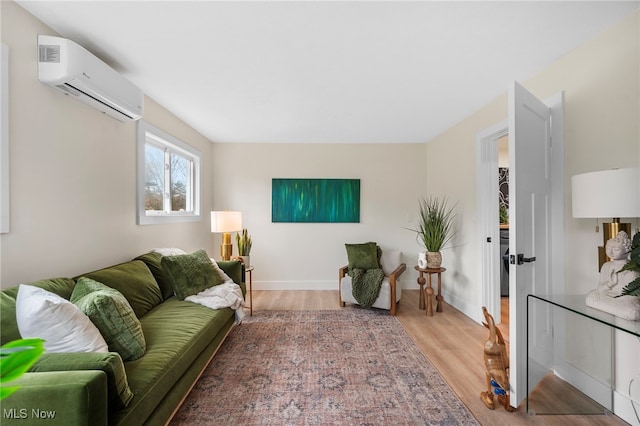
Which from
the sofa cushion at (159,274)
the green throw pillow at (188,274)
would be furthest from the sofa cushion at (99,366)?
the sofa cushion at (159,274)

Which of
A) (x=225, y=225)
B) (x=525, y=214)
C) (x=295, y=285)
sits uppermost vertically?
(x=525, y=214)

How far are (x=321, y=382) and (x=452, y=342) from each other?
1435mm

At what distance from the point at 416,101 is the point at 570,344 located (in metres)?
2.43

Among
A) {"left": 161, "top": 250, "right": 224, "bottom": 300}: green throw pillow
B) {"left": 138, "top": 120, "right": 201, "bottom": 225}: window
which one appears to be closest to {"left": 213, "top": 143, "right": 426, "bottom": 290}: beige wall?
{"left": 138, "top": 120, "right": 201, "bottom": 225}: window

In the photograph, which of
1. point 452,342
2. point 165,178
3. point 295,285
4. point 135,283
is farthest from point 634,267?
point 165,178

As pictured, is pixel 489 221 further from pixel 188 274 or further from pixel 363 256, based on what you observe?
pixel 188 274

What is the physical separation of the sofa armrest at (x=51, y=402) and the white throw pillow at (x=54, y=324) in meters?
0.27

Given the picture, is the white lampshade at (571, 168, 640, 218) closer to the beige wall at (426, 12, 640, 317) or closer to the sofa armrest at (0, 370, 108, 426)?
the beige wall at (426, 12, 640, 317)

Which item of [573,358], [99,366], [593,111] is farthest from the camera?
[573,358]

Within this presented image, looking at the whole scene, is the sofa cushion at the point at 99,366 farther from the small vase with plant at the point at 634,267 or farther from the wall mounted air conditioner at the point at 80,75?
the small vase with plant at the point at 634,267

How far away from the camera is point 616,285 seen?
5.16 ft

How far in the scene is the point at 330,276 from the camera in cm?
456

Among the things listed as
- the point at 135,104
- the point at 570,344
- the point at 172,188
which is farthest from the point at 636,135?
the point at 172,188

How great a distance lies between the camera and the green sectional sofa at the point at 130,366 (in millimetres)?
1005
